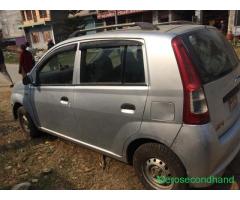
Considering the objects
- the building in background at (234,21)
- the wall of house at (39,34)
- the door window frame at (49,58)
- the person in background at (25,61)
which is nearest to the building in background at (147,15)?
the building in background at (234,21)

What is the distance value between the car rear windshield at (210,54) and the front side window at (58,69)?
5.36 feet

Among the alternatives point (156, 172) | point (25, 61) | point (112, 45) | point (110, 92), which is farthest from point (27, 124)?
point (25, 61)

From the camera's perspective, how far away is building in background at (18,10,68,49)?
36.9 m

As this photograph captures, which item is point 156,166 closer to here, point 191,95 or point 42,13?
point 191,95

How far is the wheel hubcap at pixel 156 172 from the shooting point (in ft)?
9.99

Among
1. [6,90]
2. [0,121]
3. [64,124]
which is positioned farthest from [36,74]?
[6,90]

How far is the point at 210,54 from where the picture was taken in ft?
9.87

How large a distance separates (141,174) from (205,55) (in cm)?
155

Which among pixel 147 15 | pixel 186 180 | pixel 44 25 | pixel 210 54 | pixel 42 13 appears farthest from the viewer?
pixel 44 25

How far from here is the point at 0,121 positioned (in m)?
6.49

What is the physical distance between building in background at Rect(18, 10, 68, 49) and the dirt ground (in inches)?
1293

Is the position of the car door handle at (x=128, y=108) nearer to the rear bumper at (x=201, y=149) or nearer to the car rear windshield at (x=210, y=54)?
the rear bumper at (x=201, y=149)

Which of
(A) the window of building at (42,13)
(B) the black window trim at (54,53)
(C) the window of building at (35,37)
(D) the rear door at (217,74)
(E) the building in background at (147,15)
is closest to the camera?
(D) the rear door at (217,74)

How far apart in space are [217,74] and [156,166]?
121 cm
